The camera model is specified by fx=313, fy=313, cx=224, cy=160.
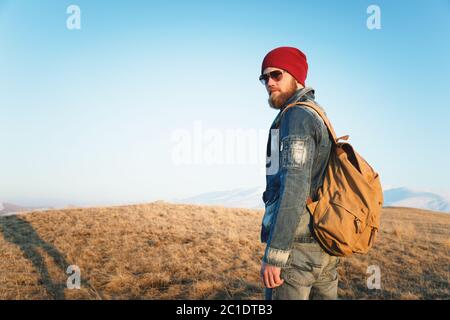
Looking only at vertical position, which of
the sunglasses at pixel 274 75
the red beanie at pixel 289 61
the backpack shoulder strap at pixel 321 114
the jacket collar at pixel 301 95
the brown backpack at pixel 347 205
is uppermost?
the red beanie at pixel 289 61

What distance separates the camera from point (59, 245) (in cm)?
939

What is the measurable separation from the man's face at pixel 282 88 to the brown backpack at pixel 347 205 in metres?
0.29

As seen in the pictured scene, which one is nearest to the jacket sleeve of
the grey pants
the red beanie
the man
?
the man

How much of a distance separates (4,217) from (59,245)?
8077 millimetres

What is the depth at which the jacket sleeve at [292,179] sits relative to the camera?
1978 millimetres

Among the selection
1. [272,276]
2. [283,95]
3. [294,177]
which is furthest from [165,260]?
[294,177]

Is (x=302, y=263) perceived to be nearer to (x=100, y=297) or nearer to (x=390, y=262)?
(x=100, y=297)

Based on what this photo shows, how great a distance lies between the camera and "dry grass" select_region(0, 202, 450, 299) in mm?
5980

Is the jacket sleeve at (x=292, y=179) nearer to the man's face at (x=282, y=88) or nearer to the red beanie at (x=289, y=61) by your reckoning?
the man's face at (x=282, y=88)

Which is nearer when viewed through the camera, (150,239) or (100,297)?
(100,297)

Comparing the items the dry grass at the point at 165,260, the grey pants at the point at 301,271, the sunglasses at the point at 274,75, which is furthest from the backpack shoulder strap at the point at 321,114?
the dry grass at the point at 165,260

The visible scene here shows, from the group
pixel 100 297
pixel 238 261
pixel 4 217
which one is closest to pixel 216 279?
pixel 238 261
